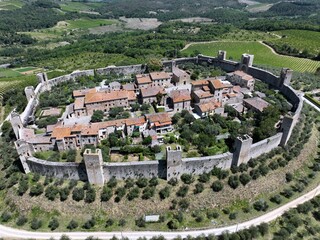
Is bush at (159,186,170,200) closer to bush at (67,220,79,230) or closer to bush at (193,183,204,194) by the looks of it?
bush at (193,183,204,194)

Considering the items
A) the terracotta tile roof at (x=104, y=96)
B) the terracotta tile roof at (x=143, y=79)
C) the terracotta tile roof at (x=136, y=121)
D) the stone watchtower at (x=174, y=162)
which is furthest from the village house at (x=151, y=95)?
the stone watchtower at (x=174, y=162)

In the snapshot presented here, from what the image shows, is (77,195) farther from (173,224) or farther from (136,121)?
(136,121)

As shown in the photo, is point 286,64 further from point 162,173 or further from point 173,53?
point 162,173

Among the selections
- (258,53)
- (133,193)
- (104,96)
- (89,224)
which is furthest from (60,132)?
(258,53)

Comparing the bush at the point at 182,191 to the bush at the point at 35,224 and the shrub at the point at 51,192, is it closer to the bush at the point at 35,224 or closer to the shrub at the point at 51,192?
the shrub at the point at 51,192

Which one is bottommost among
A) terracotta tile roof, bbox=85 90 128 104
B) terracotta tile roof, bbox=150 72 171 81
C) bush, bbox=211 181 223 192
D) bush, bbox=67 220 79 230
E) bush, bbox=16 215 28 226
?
bush, bbox=16 215 28 226

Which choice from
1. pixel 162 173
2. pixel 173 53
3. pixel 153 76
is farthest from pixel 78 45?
pixel 162 173

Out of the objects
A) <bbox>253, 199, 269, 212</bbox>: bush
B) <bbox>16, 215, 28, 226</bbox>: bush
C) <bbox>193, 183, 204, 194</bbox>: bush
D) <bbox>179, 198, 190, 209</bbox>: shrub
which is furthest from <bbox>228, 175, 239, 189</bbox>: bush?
<bbox>16, 215, 28, 226</bbox>: bush
